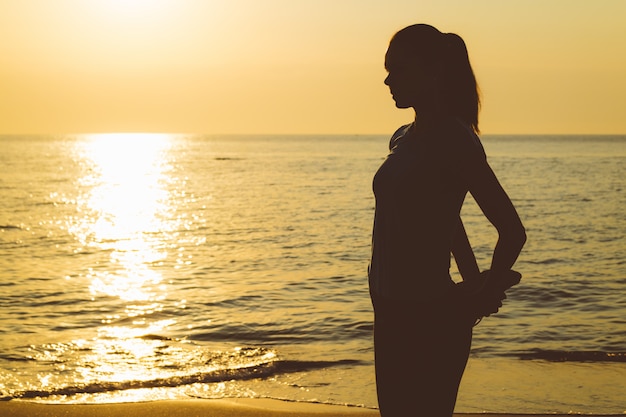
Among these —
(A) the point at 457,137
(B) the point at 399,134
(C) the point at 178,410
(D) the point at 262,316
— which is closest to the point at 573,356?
(D) the point at 262,316

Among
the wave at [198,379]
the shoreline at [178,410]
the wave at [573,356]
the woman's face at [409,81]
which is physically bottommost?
the wave at [573,356]

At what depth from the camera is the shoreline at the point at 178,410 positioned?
255 inches

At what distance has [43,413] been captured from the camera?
254 inches

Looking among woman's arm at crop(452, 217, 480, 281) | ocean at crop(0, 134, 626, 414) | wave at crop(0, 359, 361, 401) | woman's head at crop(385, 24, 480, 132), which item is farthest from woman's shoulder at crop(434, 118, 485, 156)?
wave at crop(0, 359, 361, 401)

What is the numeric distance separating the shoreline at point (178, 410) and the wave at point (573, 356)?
2.97m

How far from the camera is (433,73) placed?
2.94m

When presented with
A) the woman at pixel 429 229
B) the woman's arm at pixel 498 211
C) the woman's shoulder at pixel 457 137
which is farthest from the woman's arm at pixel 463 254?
the woman's shoulder at pixel 457 137

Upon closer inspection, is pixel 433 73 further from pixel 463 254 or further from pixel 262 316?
pixel 262 316

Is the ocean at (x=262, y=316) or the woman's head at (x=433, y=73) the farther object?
the ocean at (x=262, y=316)

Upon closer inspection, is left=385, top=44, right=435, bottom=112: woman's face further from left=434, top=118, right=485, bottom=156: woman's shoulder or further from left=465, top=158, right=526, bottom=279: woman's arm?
left=465, top=158, right=526, bottom=279: woman's arm

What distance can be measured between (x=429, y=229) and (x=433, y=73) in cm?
58

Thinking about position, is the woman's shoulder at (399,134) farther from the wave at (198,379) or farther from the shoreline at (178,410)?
the wave at (198,379)

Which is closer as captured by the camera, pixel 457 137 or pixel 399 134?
pixel 457 137

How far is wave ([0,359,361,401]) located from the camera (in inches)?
315
